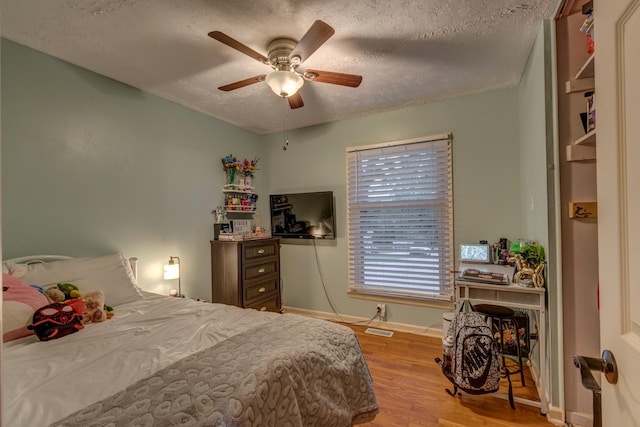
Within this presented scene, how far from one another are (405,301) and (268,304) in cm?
152

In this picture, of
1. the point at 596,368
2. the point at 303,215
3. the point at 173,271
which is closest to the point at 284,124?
the point at 303,215

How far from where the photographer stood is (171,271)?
2791 millimetres

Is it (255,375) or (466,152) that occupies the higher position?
(466,152)

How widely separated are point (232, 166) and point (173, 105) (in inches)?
34.1

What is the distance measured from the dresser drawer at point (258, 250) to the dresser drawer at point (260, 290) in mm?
294

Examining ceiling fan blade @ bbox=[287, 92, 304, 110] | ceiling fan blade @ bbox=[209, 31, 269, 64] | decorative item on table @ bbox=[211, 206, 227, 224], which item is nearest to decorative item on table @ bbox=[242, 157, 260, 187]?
decorative item on table @ bbox=[211, 206, 227, 224]

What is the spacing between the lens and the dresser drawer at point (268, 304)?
3.29 m

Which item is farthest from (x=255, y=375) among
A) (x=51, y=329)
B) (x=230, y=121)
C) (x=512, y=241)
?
(x=230, y=121)

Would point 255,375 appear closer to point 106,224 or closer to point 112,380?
point 112,380

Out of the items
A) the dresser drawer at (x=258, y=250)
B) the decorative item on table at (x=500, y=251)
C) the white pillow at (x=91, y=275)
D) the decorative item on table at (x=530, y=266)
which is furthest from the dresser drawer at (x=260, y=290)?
the decorative item on table at (x=530, y=266)

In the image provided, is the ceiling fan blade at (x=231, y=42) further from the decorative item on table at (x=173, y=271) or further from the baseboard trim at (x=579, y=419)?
the baseboard trim at (x=579, y=419)

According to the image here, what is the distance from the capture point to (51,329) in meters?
1.59

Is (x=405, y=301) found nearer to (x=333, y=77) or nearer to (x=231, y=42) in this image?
(x=333, y=77)

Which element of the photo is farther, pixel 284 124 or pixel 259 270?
pixel 284 124
